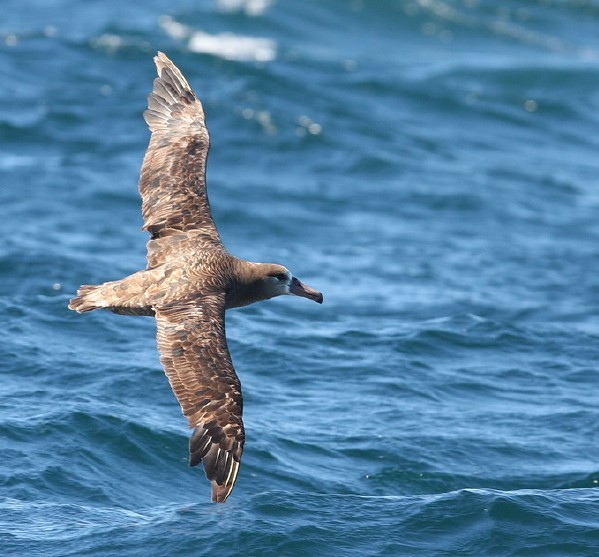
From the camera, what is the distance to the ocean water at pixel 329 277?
11.0m

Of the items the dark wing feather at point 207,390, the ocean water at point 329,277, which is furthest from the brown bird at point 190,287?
the ocean water at point 329,277

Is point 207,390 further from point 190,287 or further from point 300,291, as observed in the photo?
point 300,291

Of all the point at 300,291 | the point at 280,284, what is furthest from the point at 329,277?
the point at 280,284

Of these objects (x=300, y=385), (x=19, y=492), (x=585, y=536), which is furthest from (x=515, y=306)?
(x=19, y=492)

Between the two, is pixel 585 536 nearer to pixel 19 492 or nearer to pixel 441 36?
pixel 19 492

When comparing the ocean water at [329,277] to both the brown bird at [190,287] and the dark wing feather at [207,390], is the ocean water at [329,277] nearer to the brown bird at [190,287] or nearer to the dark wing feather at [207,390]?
the dark wing feather at [207,390]

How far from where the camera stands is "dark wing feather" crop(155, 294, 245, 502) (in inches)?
372

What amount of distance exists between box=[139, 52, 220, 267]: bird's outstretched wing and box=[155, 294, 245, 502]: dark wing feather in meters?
1.50

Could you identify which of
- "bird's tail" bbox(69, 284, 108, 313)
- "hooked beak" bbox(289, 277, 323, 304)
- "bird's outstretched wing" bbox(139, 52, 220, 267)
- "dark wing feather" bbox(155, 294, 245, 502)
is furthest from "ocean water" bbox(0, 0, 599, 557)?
"bird's outstretched wing" bbox(139, 52, 220, 267)

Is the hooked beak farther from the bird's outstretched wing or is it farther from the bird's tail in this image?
the bird's tail

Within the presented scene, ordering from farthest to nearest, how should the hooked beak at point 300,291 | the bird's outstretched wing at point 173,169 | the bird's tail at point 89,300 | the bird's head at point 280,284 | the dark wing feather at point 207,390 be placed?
the bird's outstretched wing at point 173,169 → the hooked beak at point 300,291 → the bird's head at point 280,284 → the bird's tail at point 89,300 → the dark wing feather at point 207,390

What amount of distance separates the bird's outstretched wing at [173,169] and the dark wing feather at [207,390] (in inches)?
59.2

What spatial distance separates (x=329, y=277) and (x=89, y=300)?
7.75 metres

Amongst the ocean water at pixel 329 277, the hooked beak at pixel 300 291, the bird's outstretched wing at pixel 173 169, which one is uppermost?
the bird's outstretched wing at pixel 173 169
